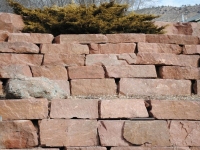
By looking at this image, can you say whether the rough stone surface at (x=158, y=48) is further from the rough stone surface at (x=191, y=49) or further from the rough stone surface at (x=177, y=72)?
the rough stone surface at (x=177, y=72)

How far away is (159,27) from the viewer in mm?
8406

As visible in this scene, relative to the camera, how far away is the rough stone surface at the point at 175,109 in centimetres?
558

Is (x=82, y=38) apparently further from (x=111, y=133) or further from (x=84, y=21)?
(x=111, y=133)

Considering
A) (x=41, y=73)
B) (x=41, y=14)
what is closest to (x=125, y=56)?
(x=41, y=73)

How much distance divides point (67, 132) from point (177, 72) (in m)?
2.71

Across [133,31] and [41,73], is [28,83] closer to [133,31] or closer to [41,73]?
[41,73]

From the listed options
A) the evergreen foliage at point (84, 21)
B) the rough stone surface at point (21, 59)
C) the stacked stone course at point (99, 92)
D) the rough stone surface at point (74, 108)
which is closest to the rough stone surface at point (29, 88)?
the stacked stone course at point (99, 92)

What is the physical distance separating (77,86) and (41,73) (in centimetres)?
69

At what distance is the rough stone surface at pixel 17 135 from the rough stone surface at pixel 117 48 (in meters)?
2.42

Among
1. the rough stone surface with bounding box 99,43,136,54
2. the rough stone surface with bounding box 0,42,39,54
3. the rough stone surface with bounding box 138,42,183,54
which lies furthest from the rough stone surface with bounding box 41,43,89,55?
the rough stone surface with bounding box 138,42,183,54

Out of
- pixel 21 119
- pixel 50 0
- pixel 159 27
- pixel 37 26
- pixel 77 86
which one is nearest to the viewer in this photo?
pixel 21 119

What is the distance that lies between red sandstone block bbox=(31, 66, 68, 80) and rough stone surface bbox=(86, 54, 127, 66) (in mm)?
554

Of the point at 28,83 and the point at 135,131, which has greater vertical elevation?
the point at 28,83

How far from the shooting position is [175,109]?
5641 millimetres
